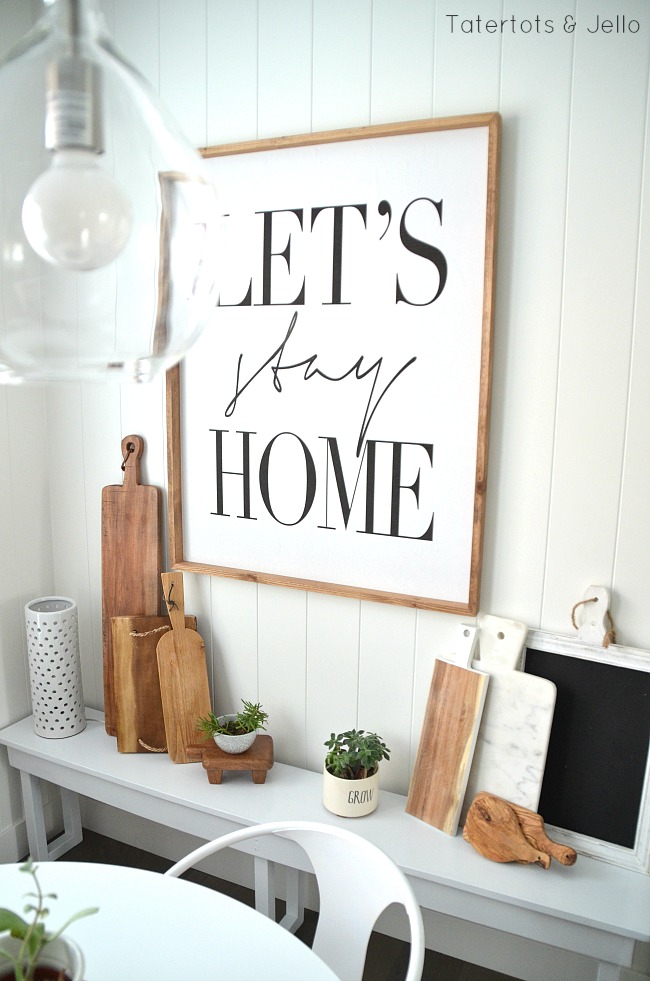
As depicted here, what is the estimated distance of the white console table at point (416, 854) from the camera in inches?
57.6

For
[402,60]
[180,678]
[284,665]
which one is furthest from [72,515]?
[402,60]

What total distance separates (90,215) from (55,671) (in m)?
1.82

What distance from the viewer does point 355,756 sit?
173 centimetres

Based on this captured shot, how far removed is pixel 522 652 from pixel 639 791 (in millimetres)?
357

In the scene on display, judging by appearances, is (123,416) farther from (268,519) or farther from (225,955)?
(225,955)

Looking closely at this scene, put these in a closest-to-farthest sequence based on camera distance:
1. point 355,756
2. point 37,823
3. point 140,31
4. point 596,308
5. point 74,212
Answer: point 74,212 → point 596,308 → point 355,756 → point 140,31 → point 37,823

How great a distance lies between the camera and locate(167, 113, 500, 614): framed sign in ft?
5.32

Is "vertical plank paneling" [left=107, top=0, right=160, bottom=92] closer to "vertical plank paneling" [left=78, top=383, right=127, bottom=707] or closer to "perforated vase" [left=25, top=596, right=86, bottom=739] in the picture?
"vertical plank paneling" [left=78, top=383, right=127, bottom=707]

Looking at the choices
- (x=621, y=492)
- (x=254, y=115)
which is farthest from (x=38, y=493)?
(x=621, y=492)

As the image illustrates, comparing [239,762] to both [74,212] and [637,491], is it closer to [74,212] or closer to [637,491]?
[637,491]

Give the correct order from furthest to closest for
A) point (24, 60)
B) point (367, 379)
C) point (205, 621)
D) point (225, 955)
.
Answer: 1. point (205, 621)
2. point (367, 379)
3. point (225, 955)
4. point (24, 60)

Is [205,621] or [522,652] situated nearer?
[522,652]

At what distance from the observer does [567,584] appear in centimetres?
161

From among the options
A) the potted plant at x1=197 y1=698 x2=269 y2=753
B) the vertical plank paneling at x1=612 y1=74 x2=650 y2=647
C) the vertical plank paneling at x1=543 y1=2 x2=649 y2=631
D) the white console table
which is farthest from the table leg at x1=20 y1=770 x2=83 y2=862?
the vertical plank paneling at x1=612 y1=74 x2=650 y2=647
